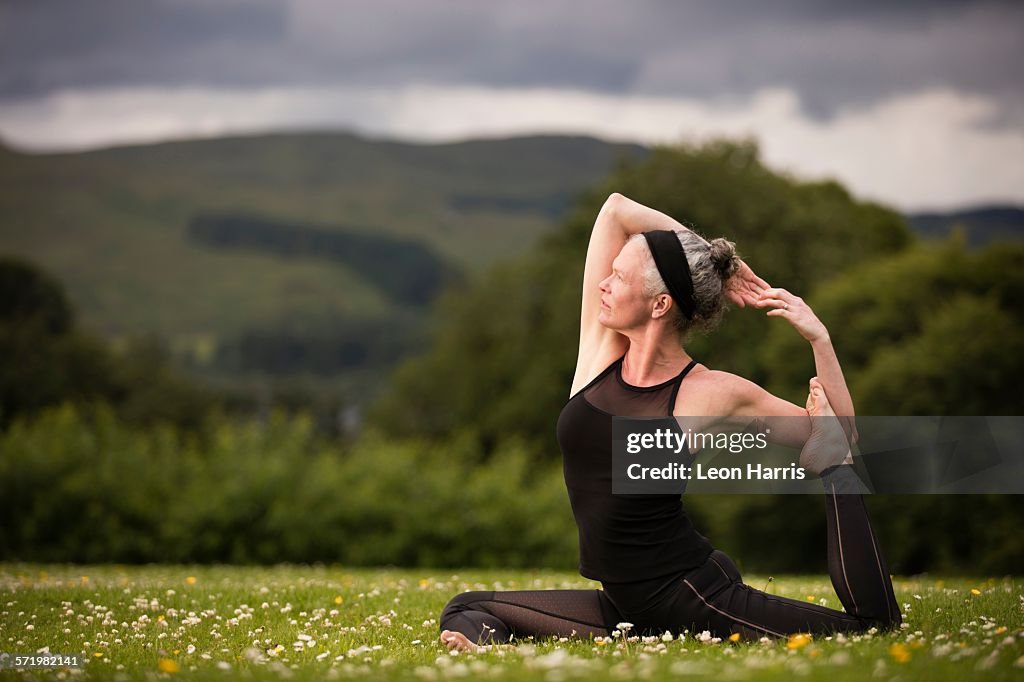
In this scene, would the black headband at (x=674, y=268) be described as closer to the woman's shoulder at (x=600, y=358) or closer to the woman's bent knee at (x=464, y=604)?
the woman's shoulder at (x=600, y=358)

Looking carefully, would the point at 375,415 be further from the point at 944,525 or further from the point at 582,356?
the point at 582,356

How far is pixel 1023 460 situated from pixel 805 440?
21.1 m

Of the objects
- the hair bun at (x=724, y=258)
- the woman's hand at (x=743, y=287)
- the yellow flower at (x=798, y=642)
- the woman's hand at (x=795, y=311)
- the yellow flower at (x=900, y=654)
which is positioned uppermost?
the hair bun at (x=724, y=258)

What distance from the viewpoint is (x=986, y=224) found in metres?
43.3

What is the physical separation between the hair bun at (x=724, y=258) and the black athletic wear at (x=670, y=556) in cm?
74

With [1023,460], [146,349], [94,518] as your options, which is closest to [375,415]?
[146,349]

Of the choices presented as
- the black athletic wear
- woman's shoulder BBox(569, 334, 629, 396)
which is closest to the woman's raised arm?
woman's shoulder BBox(569, 334, 629, 396)

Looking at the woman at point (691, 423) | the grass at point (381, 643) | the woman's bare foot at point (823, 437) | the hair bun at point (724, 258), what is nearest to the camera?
the grass at point (381, 643)

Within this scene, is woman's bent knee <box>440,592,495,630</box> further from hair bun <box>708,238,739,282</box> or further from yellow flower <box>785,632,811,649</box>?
hair bun <box>708,238,739,282</box>

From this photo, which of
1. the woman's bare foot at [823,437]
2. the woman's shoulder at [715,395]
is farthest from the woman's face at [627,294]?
the woman's bare foot at [823,437]

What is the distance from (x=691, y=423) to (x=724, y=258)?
115cm

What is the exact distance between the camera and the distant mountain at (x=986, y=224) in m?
41.9

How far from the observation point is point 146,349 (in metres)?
88.6

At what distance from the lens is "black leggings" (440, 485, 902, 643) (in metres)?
6.79
